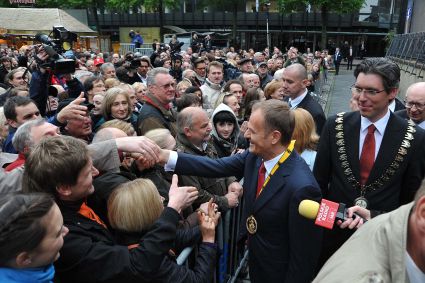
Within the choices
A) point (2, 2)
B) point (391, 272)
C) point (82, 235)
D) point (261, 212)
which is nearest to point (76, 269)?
point (82, 235)

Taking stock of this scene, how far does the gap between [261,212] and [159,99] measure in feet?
8.88

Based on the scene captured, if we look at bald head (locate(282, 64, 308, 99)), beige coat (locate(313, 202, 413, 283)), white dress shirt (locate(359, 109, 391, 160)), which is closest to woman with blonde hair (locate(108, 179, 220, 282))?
beige coat (locate(313, 202, 413, 283))

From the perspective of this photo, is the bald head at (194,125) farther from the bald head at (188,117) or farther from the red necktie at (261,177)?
the red necktie at (261,177)

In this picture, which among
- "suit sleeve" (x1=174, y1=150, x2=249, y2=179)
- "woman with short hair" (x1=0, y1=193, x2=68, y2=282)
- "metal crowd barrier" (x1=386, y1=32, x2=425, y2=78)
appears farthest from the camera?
"metal crowd barrier" (x1=386, y1=32, x2=425, y2=78)

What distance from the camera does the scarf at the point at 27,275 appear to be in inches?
61.4

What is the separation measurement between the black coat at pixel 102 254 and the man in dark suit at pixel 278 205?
703 mm

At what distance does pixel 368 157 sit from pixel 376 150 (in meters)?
0.08

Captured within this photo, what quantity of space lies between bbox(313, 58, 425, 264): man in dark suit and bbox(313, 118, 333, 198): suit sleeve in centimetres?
4

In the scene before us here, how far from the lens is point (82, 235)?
6.46 ft

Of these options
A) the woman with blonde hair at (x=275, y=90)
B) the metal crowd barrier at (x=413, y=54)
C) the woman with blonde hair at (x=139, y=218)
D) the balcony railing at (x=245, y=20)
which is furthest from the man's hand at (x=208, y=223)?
the balcony railing at (x=245, y=20)

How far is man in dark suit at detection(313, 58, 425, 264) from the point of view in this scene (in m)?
2.77

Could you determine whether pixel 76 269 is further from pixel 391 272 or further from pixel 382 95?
pixel 382 95

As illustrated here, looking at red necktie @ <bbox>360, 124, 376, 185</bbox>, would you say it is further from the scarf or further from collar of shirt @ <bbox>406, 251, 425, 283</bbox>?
the scarf

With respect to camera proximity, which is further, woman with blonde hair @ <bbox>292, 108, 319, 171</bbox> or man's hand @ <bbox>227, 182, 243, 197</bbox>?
woman with blonde hair @ <bbox>292, 108, 319, 171</bbox>
